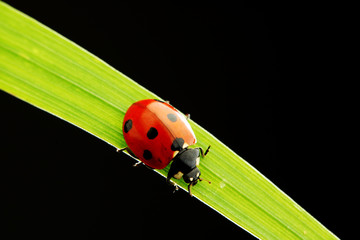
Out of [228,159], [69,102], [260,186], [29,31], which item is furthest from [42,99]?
[260,186]

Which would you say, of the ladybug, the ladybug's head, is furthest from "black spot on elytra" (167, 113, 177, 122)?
the ladybug's head

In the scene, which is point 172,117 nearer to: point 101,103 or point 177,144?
point 177,144

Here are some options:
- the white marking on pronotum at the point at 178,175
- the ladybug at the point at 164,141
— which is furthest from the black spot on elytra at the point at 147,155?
the white marking on pronotum at the point at 178,175

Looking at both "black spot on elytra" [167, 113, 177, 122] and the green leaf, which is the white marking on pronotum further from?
"black spot on elytra" [167, 113, 177, 122]

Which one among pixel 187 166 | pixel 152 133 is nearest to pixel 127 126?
pixel 152 133

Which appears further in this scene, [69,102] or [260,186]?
[260,186]

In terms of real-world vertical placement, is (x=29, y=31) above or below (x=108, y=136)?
above

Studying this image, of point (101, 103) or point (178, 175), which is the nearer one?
point (101, 103)

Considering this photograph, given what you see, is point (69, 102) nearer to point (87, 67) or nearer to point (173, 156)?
point (87, 67)
